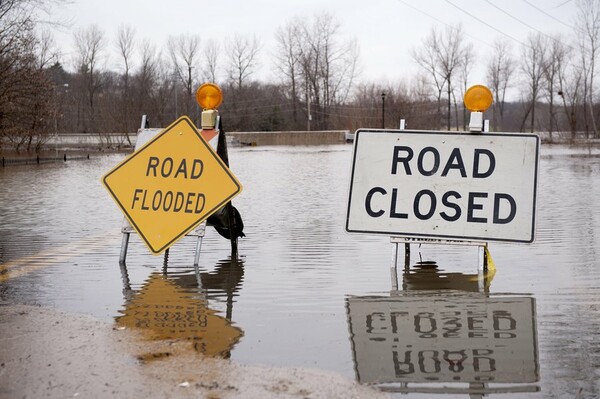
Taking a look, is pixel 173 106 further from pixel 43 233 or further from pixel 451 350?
pixel 451 350

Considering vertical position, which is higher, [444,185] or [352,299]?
[444,185]

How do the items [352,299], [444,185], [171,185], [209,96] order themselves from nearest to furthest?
[352,299]
[444,185]
[171,185]
[209,96]

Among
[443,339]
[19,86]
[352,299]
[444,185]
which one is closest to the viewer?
[443,339]

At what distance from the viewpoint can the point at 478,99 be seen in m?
7.39

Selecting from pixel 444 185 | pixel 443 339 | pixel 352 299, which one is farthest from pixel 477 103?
pixel 443 339

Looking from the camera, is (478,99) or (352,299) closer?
(352,299)

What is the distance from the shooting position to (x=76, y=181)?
25.5 m

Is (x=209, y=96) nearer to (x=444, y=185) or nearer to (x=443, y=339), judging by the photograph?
(x=444, y=185)

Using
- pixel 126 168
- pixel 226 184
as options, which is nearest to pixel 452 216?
pixel 226 184

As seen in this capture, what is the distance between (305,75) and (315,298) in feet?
346

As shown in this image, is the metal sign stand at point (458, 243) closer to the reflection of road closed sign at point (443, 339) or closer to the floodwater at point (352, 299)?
the floodwater at point (352, 299)

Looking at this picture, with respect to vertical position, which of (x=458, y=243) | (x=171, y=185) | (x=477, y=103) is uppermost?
(x=477, y=103)

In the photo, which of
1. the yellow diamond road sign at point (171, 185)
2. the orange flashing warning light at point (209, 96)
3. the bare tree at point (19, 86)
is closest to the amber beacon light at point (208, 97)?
the orange flashing warning light at point (209, 96)

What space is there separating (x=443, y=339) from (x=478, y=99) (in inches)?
107
